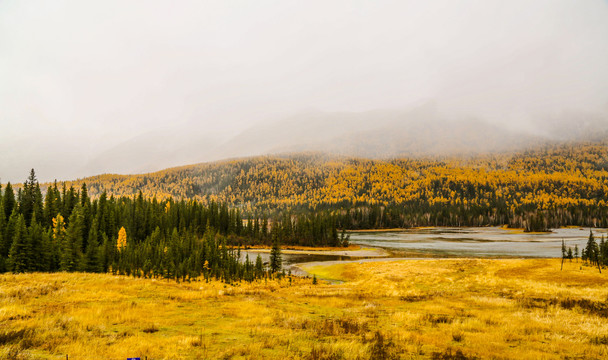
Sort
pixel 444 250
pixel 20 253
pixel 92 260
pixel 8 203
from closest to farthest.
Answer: pixel 20 253 < pixel 92 260 < pixel 8 203 < pixel 444 250

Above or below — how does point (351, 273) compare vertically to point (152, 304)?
below

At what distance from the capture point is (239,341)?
13.5m

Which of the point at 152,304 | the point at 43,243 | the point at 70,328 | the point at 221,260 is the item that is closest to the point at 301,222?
the point at 221,260

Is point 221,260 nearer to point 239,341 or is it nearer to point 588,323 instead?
point 239,341

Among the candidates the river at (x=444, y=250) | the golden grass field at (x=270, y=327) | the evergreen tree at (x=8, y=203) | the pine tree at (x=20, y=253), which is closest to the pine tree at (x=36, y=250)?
the pine tree at (x=20, y=253)

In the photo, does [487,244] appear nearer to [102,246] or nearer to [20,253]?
[102,246]

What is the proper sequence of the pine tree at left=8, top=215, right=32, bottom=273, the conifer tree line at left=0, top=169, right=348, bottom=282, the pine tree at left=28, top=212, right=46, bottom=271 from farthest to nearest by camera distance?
1. the conifer tree line at left=0, top=169, right=348, bottom=282
2. the pine tree at left=28, top=212, right=46, bottom=271
3. the pine tree at left=8, top=215, right=32, bottom=273

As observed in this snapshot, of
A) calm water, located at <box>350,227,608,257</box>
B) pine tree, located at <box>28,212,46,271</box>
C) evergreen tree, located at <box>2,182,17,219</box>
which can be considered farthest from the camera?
calm water, located at <box>350,227,608,257</box>

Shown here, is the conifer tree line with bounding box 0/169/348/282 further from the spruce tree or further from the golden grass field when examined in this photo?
the golden grass field

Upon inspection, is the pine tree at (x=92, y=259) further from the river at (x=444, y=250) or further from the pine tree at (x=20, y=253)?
the river at (x=444, y=250)

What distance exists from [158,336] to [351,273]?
171 ft

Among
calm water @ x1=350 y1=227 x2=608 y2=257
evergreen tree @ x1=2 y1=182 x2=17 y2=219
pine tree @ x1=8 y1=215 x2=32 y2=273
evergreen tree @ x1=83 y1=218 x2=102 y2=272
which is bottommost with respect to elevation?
calm water @ x1=350 y1=227 x2=608 y2=257

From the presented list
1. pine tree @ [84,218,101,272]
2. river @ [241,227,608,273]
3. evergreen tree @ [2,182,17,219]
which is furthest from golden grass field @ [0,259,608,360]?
evergreen tree @ [2,182,17,219]

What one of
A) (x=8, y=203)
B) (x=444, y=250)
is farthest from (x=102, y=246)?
(x=444, y=250)
